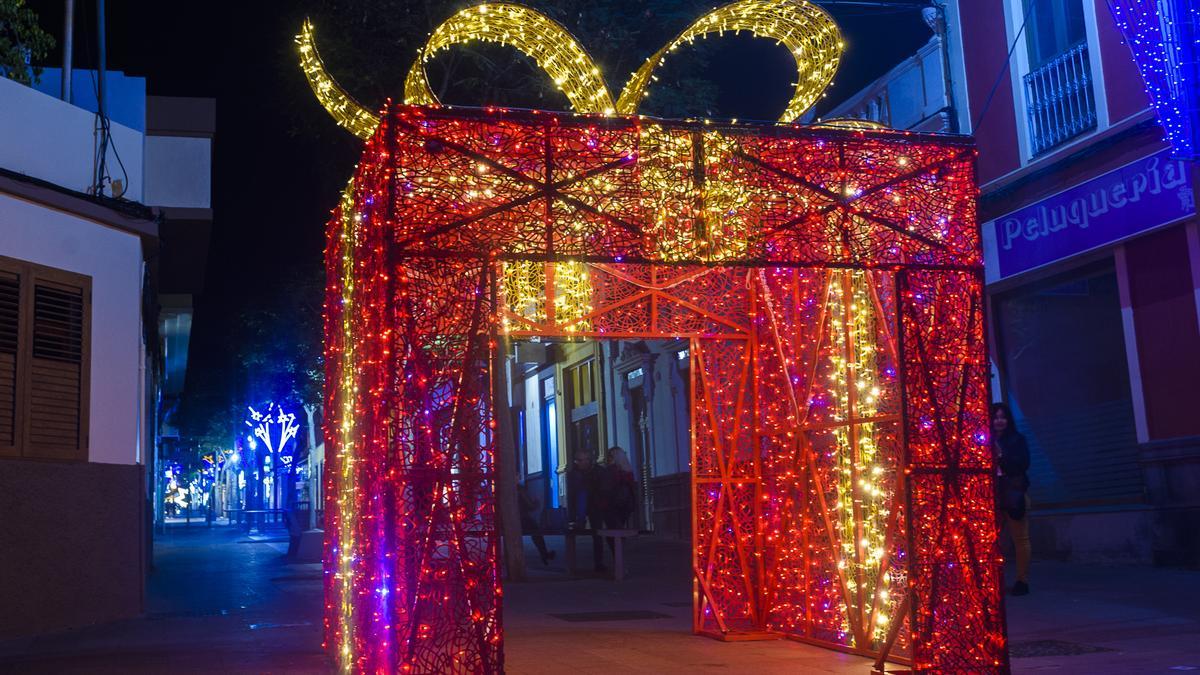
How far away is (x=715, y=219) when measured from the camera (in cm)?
715

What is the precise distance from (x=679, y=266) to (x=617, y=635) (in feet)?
13.1

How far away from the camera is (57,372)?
11469mm

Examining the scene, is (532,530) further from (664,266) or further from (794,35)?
(794,35)

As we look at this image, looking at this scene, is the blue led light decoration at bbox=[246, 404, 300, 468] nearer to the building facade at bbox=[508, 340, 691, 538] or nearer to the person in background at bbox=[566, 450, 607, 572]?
the building facade at bbox=[508, 340, 691, 538]

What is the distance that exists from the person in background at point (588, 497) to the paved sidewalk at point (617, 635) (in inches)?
46.2

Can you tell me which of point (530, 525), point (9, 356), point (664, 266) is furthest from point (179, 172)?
point (664, 266)

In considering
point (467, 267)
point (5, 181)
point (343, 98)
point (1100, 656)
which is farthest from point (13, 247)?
point (1100, 656)

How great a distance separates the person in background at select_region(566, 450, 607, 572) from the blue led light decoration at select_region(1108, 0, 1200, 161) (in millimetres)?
8128

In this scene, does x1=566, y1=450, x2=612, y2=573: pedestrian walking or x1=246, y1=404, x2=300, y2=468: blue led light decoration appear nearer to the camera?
x1=566, y1=450, x2=612, y2=573: pedestrian walking

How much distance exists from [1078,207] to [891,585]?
315 inches

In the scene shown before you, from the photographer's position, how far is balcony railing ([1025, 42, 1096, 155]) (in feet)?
48.2

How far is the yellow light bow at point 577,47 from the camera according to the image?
7320 mm

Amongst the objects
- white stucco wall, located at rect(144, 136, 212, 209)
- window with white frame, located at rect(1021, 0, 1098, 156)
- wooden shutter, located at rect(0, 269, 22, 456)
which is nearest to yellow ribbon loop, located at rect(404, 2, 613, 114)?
wooden shutter, located at rect(0, 269, 22, 456)

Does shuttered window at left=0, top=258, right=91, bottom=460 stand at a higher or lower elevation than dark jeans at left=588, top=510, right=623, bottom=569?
higher
